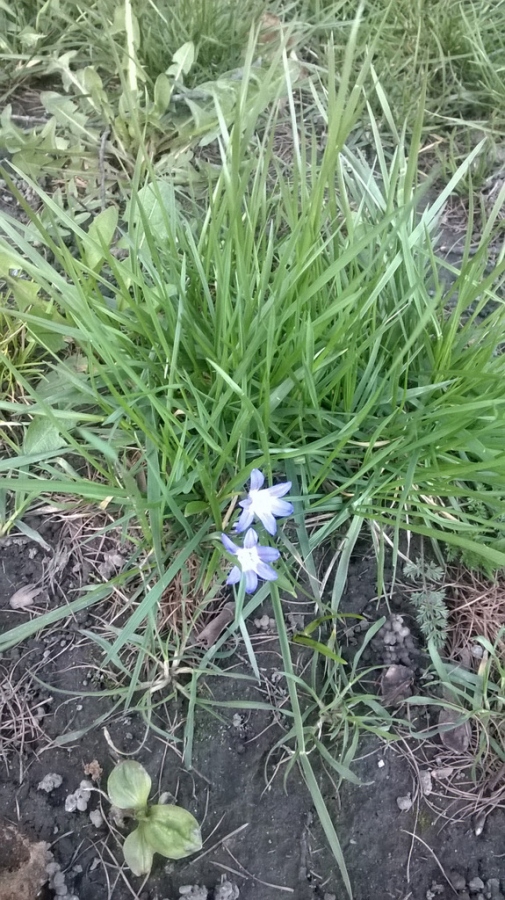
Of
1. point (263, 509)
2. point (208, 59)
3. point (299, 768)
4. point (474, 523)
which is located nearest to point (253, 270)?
point (263, 509)

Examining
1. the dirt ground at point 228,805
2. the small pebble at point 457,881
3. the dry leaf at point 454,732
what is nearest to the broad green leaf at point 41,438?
the dirt ground at point 228,805

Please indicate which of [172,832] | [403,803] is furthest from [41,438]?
[403,803]

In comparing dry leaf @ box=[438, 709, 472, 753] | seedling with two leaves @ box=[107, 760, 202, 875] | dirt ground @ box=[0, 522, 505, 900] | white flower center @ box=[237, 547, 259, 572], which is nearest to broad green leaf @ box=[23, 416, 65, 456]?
dirt ground @ box=[0, 522, 505, 900]

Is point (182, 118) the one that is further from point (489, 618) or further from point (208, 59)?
point (489, 618)

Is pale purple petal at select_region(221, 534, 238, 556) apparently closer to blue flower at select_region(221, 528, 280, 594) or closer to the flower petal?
blue flower at select_region(221, 528, 280, 594)

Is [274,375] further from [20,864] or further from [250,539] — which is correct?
[20,864]

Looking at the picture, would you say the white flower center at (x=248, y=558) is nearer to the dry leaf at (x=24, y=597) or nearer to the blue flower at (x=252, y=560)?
the blue flower at (x=252, y=560)
